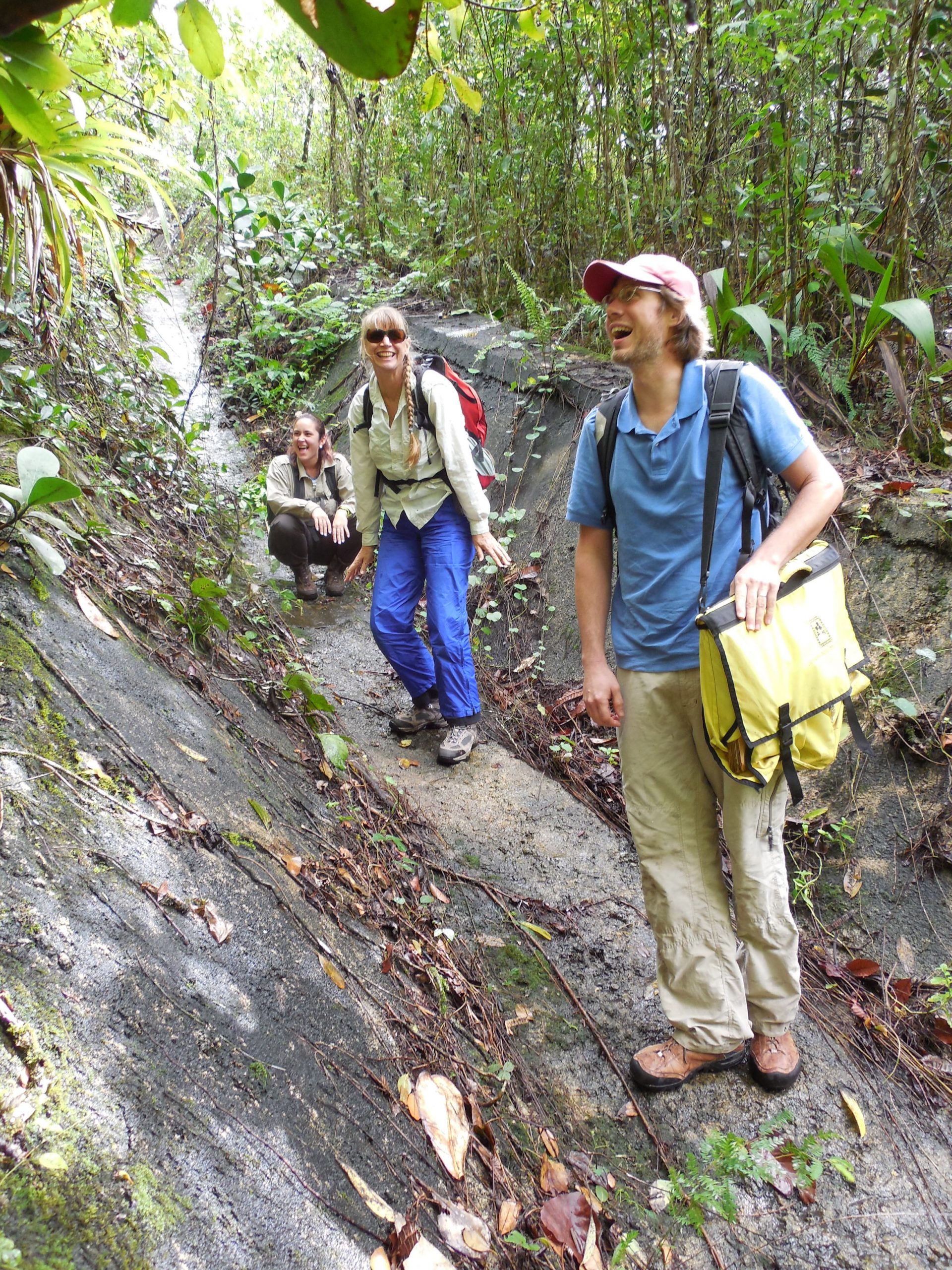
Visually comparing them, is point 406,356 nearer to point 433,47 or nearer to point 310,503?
point 433,47

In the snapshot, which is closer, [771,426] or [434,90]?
[434,90]

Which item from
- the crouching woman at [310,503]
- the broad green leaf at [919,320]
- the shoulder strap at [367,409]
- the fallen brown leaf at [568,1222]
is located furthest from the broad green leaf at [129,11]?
the crouching woman at [310,503]

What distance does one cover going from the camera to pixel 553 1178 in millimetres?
2070

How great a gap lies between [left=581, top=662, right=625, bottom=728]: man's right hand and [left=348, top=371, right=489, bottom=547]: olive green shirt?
163 centimetres

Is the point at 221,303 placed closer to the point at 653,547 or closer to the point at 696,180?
the point at 696,180

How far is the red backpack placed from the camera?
3.93 metres

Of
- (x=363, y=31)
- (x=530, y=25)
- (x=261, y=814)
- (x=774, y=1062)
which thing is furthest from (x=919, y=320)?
(x=363, y=31)

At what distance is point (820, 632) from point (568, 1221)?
1553 millimetres

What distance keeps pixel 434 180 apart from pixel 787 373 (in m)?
6.07

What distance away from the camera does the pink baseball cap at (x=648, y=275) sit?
7.06ft

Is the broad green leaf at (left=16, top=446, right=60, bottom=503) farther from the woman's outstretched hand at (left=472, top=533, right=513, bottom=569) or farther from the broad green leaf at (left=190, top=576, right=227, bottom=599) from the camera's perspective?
the woman's outstretched hand at (left=472, top=533, right=513, bottom=569)

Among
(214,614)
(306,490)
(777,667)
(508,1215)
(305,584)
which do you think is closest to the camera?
(508,1215)

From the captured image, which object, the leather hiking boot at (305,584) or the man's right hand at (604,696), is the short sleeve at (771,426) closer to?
the man's right hand at (604,696)

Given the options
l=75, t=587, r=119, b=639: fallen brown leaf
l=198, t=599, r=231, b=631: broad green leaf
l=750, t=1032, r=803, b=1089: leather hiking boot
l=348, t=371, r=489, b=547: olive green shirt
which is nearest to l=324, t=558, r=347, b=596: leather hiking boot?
l=348, t=371, r=489, b=547: olive green shirt
